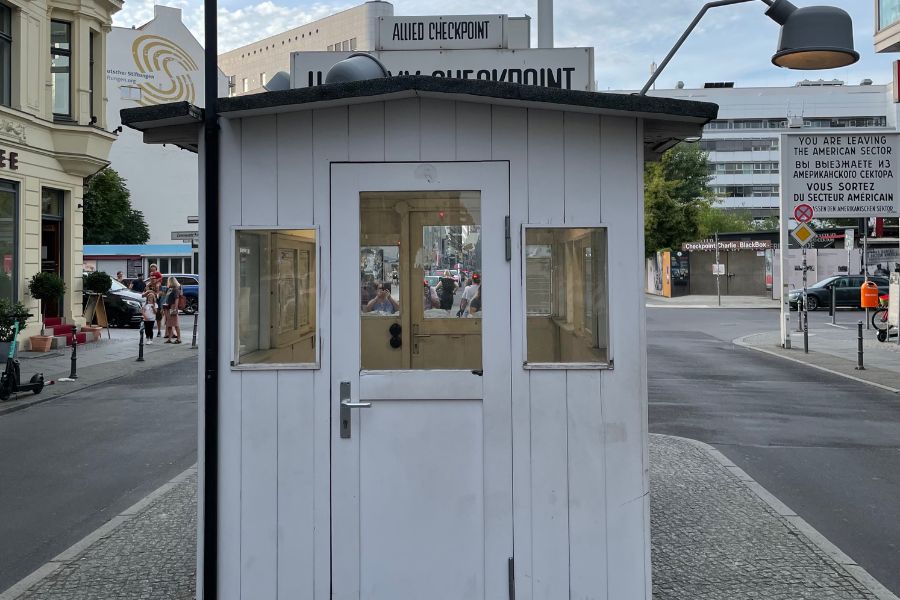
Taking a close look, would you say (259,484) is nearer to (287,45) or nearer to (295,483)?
(295,483)

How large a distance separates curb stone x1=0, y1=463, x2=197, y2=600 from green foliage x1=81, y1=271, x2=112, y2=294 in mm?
16325

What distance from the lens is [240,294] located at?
416cm

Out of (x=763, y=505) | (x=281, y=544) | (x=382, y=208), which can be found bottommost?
(x=763, y=505)

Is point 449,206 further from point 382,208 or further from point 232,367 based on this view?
point 232,367

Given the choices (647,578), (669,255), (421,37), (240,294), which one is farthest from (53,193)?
(669,255)

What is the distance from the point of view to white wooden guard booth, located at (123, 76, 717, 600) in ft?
13.3

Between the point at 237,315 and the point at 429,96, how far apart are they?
4.87ft

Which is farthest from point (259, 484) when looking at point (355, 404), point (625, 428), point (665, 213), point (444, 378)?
point (665, 213)

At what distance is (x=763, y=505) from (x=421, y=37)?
15.0ft

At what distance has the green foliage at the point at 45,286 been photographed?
60.3 ft

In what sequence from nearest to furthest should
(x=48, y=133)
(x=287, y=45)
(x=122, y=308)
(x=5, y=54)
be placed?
1. (x=5, y=54)
2. (x=48, y=133)
3. (x=122, y=308)
4. (x=287, y=45)

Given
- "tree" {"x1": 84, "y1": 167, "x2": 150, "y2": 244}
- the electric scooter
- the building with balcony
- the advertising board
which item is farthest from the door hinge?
the building with balcony

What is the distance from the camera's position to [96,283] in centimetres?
2209

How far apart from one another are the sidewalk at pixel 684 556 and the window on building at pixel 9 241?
13.4 m
